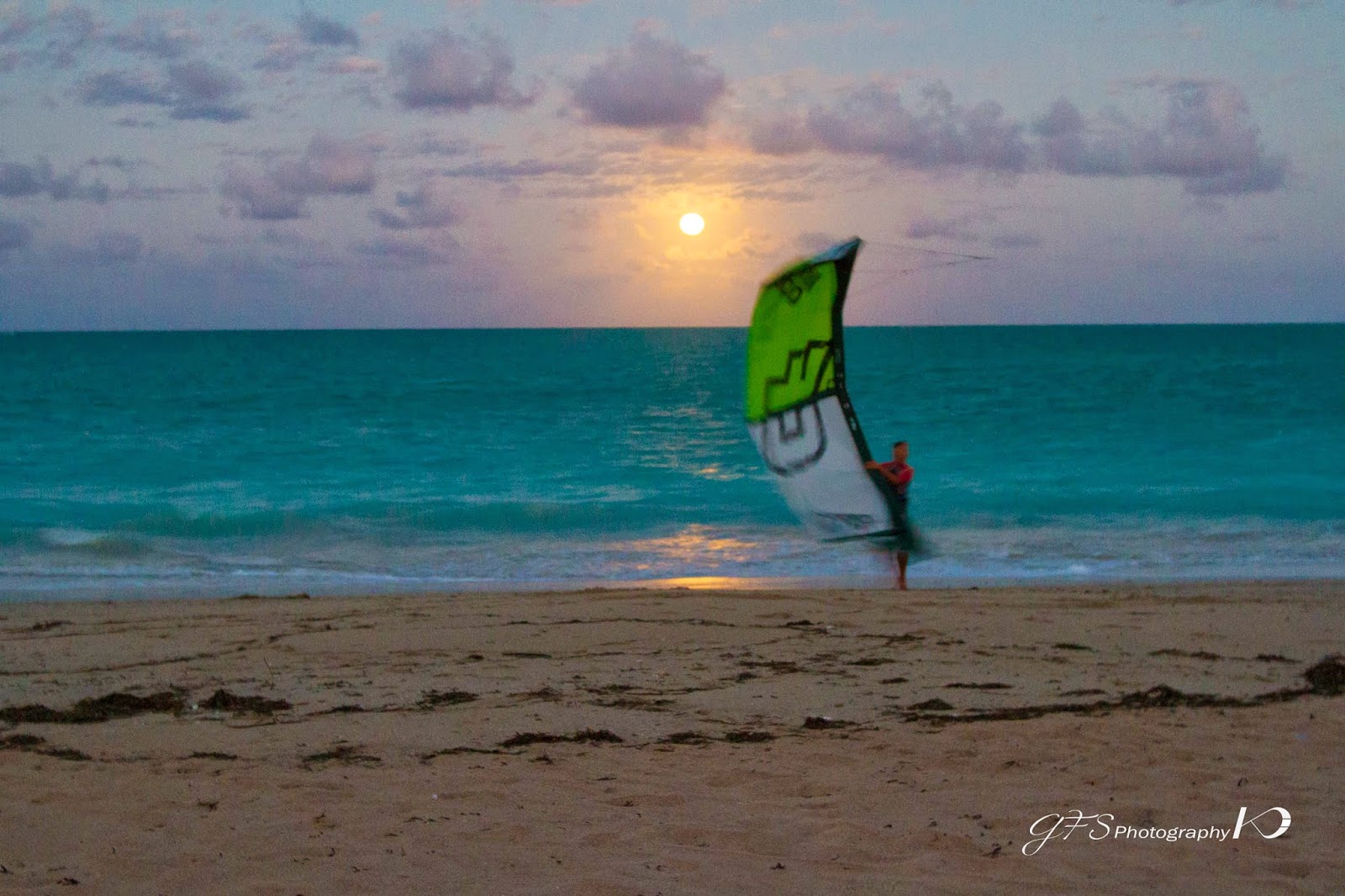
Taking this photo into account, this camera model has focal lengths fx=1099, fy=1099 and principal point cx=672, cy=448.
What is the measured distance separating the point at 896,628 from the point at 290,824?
500cm

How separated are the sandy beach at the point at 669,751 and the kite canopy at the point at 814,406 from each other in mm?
1249

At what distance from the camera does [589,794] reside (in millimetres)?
4625

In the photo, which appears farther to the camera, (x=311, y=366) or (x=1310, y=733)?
(x=311, y=366)

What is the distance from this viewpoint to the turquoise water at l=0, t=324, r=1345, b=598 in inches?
503

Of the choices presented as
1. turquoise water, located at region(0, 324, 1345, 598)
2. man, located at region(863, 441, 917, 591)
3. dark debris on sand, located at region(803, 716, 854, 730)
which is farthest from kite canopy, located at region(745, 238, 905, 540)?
dark debris on sand, located at region(803, 716, 854, 730)

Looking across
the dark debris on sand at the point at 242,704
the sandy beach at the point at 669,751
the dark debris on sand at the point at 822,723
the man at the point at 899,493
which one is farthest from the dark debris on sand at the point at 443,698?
the man at the point at 899,493

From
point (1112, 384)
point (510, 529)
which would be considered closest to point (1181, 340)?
point (1112, 384)

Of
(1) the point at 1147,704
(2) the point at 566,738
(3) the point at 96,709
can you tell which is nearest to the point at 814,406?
(1) the point at 1147,704

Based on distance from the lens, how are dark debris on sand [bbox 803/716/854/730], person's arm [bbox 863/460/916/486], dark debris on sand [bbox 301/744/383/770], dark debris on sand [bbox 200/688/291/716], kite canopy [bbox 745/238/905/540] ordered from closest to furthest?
dark debris on sand [bbox 301/744/383/770]
dark debris on sand [bbox 803/716/854/730]
dark debris on sand [bbox 200/688/291/716]
kite canopy [bbox 745/238/905/540]
person's arm [bbox 863/460/916/486]

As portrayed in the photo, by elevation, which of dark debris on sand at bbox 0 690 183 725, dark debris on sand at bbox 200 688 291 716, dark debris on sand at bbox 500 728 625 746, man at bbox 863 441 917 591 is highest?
man at bbox 863 441 917 591

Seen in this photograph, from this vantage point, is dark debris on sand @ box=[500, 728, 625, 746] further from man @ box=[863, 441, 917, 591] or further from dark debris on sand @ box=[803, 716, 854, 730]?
man @ box=[863, 441, 917, 591]

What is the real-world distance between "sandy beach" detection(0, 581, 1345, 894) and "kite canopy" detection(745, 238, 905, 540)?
125 cm

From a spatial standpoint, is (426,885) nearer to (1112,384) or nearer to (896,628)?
(896,628)

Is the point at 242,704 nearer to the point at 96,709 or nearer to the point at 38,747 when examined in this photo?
the point at 96,709
